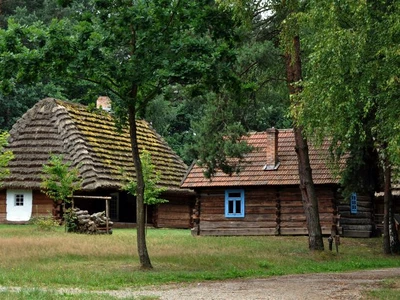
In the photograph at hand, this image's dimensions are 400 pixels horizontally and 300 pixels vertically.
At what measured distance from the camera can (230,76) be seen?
21.6 m

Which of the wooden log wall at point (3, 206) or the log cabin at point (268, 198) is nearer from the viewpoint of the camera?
the log cabin at point (268, 198)

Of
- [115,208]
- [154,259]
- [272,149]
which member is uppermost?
[272,149]

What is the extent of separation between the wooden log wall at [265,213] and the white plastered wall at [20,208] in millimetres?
8952

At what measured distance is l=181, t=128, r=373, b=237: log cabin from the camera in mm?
36594

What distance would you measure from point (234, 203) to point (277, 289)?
21.3 meters

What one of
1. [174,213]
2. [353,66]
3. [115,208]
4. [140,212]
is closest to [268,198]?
[174,213]

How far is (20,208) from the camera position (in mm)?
41562

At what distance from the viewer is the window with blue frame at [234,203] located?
38312 mm

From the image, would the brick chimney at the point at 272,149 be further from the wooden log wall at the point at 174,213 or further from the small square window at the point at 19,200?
the small square window at the point at 19,200

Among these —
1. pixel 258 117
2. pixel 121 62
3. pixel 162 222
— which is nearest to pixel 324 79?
pixel 121 62

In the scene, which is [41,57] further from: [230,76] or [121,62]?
[230,76]

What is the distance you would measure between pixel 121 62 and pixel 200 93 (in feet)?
8.56

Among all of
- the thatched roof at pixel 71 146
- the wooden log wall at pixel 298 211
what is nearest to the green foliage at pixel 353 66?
the wooden log wall at pixel 298 211

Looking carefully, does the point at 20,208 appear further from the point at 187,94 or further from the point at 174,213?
the point at 187,94
